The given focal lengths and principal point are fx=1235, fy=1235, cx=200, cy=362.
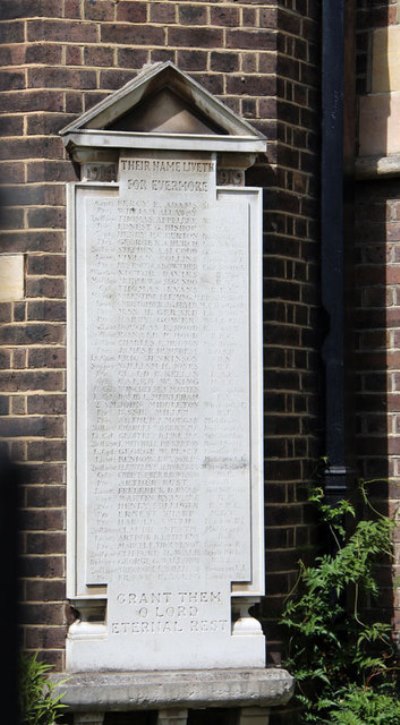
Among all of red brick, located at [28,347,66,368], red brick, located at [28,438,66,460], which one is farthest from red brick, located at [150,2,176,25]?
red brick, located at [28,438,66,460]

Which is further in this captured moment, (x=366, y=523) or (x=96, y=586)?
(x=366, y=523)

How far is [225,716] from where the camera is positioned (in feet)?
17.2

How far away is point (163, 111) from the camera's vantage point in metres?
5.38

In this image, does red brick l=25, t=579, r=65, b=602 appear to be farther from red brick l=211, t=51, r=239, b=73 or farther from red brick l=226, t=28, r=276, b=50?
red brick l=226, t=28, r=276, b=50

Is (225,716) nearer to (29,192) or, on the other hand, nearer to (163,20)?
(29,192)

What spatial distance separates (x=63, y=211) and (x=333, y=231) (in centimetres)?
131

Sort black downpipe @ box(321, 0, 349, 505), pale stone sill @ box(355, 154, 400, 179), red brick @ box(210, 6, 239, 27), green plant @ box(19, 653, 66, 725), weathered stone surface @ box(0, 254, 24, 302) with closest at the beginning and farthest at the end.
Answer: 1. green plant @ box(19, 653, 66, 725)
2. weathered stone surface @ box(0, 254, 24, 302)
3. red brick @ box(210, 6, 239, 27)
4. black downpipe @ box(321, 0, 349, 505)
5. pale stone sill @ box(355, 154, 400, 179)

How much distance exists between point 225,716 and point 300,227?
2.23m

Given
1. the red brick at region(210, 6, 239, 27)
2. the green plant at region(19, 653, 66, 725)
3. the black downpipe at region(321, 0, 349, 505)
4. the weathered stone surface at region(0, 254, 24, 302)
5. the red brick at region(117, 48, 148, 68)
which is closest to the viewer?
the green plant at region(19, 653, 66, 725)

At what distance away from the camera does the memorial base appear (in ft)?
16.3

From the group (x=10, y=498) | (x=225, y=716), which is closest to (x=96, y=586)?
(x=225, y=716)

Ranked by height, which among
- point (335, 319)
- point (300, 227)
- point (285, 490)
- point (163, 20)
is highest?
point (163, 20)

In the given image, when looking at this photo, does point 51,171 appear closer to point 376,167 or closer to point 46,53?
point 46,53

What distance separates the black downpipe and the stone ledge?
1.06 m
